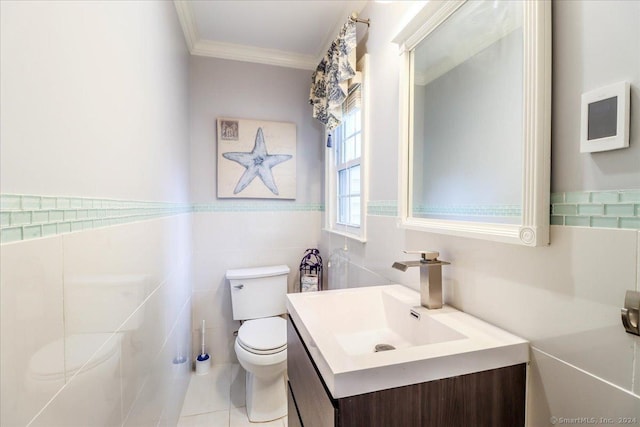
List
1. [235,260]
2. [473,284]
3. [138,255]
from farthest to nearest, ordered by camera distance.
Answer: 1. [235,260]
2. [138,255]
3. [473,284]

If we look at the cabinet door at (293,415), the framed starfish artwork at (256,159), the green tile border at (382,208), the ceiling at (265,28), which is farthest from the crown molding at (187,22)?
the cabinet door at (293,415)

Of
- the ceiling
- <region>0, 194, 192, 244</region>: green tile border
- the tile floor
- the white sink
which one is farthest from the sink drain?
the ceiling

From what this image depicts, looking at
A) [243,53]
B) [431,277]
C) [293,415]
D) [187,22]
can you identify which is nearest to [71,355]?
[293,415]

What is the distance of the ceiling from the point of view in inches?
68.4

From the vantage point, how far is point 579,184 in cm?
62

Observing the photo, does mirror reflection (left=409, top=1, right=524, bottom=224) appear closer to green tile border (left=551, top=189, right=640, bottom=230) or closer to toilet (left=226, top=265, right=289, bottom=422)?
green tile border (left=551, top=189, right=640, bottom=230)

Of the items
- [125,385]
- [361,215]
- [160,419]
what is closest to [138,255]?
[125,385]

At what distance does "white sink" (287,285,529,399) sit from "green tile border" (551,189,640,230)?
33 cm

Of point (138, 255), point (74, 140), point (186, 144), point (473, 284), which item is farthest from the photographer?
point (186, 144)

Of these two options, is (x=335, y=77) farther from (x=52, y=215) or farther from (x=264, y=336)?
(x=264, y=336)

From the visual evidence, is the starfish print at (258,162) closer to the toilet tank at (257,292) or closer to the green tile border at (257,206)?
the green tile border at (257,206)

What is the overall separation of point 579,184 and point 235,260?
2.15 meters

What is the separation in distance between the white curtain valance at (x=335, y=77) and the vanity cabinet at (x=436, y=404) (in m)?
1.45

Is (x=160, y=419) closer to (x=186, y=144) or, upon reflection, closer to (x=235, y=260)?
(x=235, y=260)
